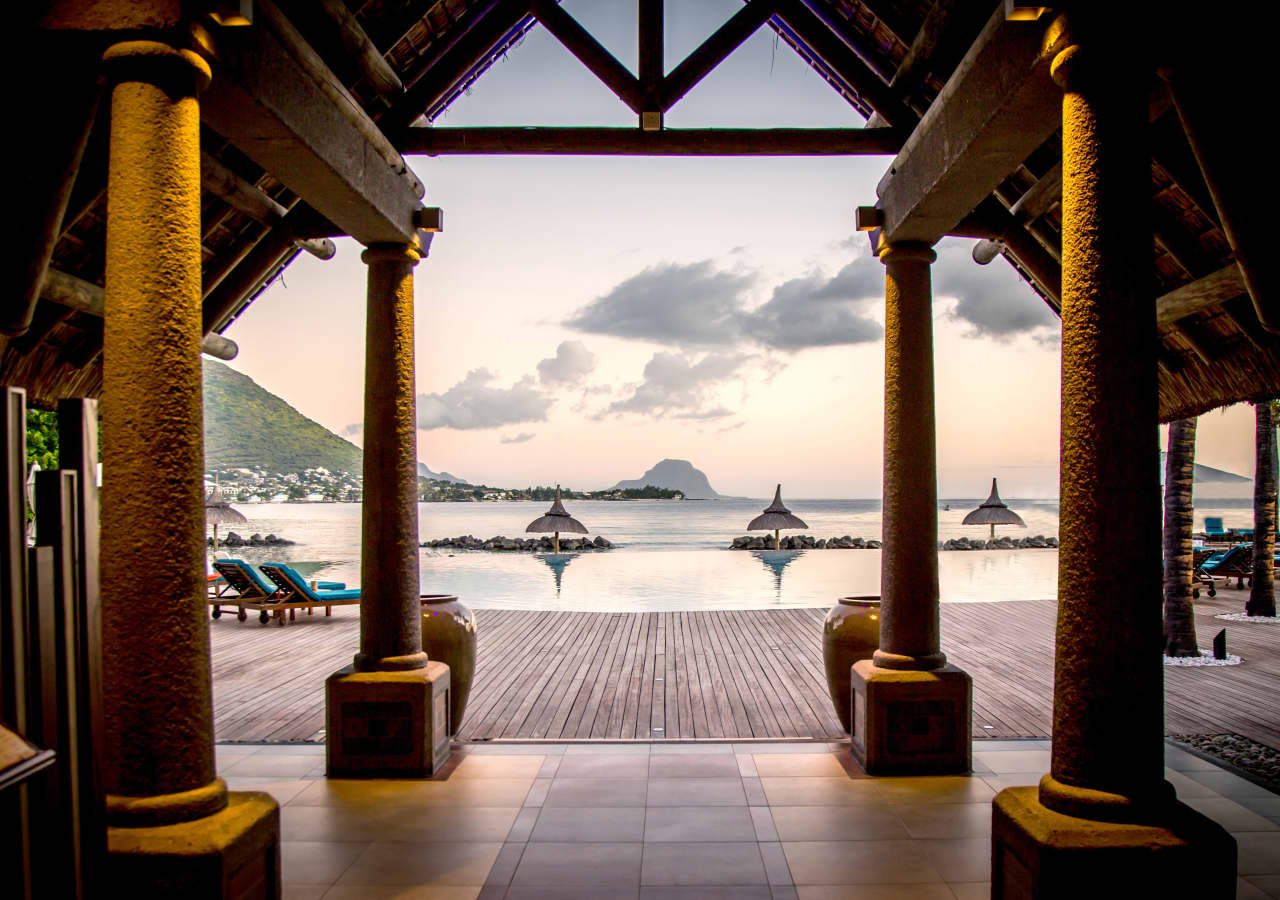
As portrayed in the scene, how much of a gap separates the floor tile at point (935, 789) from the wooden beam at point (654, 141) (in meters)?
3.55

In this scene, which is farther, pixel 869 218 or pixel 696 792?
pixel 869 218

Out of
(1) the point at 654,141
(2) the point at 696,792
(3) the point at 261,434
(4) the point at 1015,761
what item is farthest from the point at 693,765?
(3) the point at 261,434

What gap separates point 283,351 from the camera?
72.8 m

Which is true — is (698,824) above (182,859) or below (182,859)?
below

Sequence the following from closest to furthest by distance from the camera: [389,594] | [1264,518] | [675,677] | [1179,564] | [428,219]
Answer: [389,594] < [428,219] < [675,677] < [1179,564] < [1264,518]

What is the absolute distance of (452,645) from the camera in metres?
5.23

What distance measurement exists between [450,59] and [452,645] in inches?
138

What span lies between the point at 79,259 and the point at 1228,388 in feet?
22.8

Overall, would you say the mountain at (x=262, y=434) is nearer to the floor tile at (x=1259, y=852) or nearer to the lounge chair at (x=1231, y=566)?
the lounge chair at (x=1231, y=566)

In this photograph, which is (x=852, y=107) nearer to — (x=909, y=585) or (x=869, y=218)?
(x=869, y=218)

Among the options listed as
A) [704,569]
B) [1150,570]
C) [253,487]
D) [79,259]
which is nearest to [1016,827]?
[1150,570]

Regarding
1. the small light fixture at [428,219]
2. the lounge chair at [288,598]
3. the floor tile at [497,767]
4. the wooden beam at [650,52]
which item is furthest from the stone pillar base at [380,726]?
the lounge chair at [288,598]

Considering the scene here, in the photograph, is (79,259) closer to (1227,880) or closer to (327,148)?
(327,148)

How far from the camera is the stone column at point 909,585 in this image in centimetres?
458
